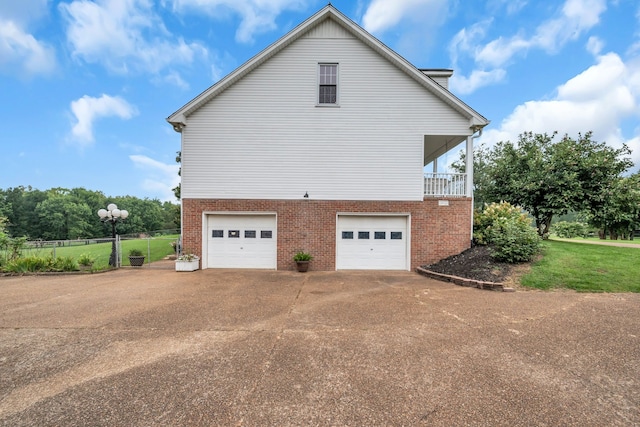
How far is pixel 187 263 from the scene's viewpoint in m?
9.10

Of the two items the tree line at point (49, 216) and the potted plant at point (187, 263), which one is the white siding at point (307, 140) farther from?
the tree line at point (49, 216)

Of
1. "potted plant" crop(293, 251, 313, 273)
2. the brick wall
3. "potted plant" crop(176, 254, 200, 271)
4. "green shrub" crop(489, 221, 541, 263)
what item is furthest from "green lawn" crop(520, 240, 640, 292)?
"potted plant" crop(176, 254, 200, 271)

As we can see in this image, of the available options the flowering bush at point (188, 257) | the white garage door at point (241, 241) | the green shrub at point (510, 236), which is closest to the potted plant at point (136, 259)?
the flowering bush at point (188, 257)

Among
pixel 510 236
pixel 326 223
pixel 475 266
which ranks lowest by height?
pixel 475 266

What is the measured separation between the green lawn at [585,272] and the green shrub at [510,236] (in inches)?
19.1

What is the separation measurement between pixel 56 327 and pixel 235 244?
18.3 feet

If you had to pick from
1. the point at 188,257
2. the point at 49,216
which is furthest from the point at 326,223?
the point at 49,216

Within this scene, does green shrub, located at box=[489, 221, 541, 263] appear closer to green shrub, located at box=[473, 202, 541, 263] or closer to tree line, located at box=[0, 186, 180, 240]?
green shrub, located at box=[473, 202, 541, 263]

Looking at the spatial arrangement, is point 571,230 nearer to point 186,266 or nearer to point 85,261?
point 186,266

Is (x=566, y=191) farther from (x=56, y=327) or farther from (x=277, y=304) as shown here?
(x=56, y=327)

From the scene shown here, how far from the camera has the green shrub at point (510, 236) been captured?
7637 millimetres

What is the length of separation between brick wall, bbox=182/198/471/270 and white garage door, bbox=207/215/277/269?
1.22ft

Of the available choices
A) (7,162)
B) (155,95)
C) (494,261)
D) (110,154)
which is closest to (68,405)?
(494,261)

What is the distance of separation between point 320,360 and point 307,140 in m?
7.76
